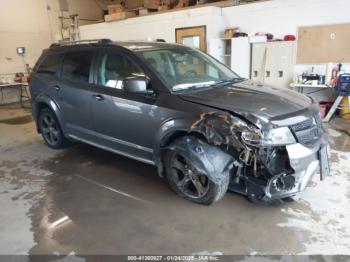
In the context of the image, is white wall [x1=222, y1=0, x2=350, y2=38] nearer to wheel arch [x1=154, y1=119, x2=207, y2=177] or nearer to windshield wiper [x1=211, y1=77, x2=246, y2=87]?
windshield wiper [x1=211, y1=77, x2=246, y2=87]

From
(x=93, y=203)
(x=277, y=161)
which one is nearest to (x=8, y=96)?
(x=93, y=203)

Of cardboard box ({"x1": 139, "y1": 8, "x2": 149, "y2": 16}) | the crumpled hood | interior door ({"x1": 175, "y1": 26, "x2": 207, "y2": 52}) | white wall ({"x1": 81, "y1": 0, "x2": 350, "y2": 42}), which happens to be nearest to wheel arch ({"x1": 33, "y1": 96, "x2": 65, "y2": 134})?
the crumpled hood

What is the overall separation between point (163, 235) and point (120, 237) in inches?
13.0

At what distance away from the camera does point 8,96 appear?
8453 mm

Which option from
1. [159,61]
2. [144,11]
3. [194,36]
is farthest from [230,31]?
[159,61]

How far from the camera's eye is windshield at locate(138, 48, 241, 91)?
2719 millimetres

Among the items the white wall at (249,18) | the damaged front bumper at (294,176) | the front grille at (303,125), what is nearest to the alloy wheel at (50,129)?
the damaged front bumper at (294,176)

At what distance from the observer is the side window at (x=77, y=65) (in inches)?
128

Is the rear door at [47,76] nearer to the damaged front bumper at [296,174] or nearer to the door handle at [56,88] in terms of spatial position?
the door handle at [56,88]

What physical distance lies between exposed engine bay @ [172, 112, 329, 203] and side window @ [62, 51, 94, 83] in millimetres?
1580

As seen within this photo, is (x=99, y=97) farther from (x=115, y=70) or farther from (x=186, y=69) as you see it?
(x=186, y=69)

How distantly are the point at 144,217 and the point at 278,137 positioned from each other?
128 cm

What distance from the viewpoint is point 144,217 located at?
2.44 metres

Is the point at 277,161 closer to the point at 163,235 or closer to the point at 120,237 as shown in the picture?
the point at 163,235
